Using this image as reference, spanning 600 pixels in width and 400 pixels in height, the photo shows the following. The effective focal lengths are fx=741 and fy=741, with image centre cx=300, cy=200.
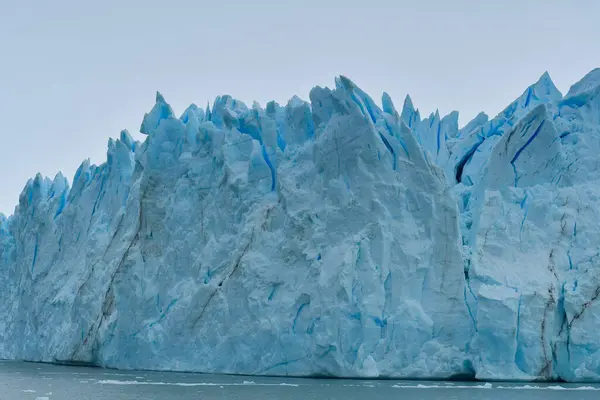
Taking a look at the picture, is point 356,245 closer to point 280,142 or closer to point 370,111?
point 370,111

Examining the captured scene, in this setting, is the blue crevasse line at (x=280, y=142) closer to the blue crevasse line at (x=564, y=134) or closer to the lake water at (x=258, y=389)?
the lake water at (x=258, y=389)

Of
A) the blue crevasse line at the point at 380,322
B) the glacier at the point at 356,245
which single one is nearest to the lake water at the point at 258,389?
the glacier at the point at 356,245

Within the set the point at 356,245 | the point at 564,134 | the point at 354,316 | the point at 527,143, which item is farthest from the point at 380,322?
the point at 564,134

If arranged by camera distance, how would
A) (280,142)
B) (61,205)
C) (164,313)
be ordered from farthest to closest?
(61,205)
(280,142)
(164,313)

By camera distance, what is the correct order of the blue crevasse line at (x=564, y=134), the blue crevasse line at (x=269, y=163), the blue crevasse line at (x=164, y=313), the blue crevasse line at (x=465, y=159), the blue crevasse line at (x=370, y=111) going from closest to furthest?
the blue crevasse line at (x=564, y=134)
the blue crevasse line at (x=370, y=111)
the blue crevasse line at (x=164, y=313)
the blue crevasse line at (x=269, y=163)
the blue crevasse line at (x=465, y=159)

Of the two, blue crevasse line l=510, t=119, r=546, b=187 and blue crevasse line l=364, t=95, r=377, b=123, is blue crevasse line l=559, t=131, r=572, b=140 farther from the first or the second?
blue crevasse line l=364, t=95, r=377, b=123

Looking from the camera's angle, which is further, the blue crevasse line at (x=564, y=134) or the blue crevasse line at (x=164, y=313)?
the blue crevasse line at (x=164, y=313)
